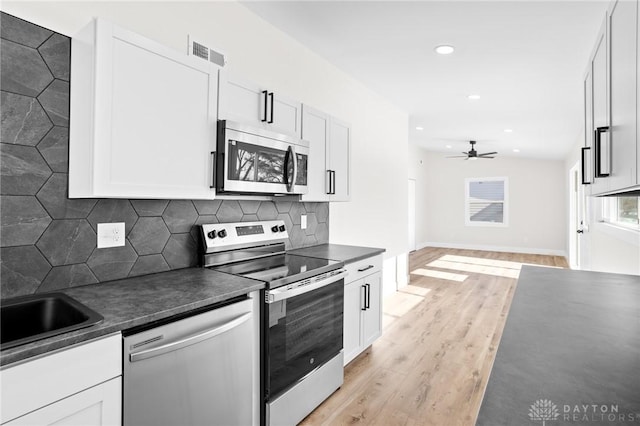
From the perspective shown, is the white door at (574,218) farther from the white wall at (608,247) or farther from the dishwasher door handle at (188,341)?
the dishwasher door handle at (188,341)

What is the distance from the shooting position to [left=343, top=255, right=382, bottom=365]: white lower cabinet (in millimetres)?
2629

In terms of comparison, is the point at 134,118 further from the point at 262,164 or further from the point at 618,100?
the point at 618,100

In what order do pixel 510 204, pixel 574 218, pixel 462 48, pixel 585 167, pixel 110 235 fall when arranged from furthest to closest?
pixel 510 204
pixel 574 218
pixel 462 48
pixel 585 167
pixel 110 235

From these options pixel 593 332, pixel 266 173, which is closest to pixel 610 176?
pixel 593 332

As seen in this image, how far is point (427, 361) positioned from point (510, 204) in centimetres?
785

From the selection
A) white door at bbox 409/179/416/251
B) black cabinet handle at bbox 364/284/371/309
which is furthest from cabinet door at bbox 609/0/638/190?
white door at bbox 409/179/416/251

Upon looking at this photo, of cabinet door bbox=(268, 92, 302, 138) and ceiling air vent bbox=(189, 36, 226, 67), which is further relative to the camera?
cabinet door bbox=(268, 92, 302, 138)

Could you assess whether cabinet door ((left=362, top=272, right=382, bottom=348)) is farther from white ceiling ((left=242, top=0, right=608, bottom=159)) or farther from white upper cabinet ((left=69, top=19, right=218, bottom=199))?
white ceiling ((left=242, top=0, right=608, bottom=159))

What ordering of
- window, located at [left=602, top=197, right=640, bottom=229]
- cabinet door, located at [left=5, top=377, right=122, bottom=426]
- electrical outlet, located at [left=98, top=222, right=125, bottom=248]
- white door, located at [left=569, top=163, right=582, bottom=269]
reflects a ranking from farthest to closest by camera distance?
white door, located at [left=569, top=163, right=582, bottom=269] < window, located at [left=602, top=197, right=640, bottom=229] < electrical outlet, located at [left=98, top=222, right=125, bottom=248] < cabinet door, located at [left=5, top=377, right=122, bottom=426]

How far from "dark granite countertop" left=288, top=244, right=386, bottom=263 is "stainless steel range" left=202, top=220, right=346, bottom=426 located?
16 cm

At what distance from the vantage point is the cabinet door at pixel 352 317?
2607 millimetres

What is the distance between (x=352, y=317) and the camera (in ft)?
8.84

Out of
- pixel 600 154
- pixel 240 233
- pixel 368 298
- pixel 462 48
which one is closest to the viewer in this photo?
pixel 600 154

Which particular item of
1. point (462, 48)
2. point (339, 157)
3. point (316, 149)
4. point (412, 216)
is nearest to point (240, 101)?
point (316, 149)
